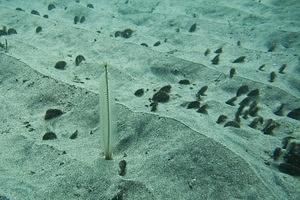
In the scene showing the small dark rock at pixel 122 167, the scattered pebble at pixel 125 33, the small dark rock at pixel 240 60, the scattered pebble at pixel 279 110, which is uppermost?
the small dark rock at pixel 240 60

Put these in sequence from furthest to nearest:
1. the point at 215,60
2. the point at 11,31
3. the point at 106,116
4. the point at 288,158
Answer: the point at 11,31 < the point at 215,60 < the point at 288,158 < the point at 106,116

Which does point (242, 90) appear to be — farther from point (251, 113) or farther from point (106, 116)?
point (106, 116)

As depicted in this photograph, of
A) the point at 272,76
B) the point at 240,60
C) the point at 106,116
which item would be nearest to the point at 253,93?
the point at 272,76

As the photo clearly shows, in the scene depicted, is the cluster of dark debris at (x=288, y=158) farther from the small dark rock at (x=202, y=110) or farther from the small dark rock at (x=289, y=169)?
the small dark rock at (x=202, y=110)

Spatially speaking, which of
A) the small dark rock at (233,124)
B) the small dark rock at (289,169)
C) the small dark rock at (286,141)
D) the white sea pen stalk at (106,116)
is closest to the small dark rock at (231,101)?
the small dark rock at (233,124)

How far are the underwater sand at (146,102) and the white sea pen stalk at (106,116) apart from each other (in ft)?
0.54

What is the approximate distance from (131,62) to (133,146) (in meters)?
2.82

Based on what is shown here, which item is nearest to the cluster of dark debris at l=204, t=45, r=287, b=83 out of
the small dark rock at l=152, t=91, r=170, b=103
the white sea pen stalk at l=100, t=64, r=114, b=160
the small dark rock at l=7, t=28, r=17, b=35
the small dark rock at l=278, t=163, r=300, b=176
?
the small dark rock at l=152, t=91, r=170, b=103

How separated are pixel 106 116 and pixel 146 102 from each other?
1.37 m

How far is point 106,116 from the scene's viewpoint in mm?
3893

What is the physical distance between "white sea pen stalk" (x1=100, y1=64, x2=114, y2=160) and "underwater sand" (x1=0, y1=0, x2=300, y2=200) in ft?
0.54

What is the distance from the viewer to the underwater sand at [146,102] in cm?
369

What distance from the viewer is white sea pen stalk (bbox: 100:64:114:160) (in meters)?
3.79

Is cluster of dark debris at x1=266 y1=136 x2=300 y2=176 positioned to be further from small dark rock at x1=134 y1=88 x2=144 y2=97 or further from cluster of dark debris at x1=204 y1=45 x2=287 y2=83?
cluster of dark debris at x1=204 y1=45 x2=287 y2=83
